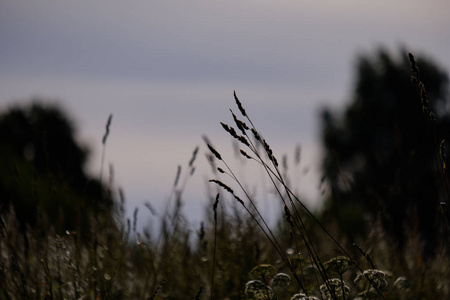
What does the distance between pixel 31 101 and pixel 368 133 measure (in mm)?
17243

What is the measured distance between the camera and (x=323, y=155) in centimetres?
2105

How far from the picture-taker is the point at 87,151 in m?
27.5

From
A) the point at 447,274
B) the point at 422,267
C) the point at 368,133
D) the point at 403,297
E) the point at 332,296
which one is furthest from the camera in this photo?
the point at 368,133

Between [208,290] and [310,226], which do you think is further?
[310,226]

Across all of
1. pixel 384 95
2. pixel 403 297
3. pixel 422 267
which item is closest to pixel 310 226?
pixel 422 267

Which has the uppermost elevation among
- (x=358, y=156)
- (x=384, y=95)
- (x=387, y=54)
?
(x=387, y=54)

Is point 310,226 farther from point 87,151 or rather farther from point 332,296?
point 87,151

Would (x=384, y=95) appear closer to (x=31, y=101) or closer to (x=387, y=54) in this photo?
(x=387, y=54)

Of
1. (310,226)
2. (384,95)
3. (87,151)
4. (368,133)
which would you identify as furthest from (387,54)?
(310,226)

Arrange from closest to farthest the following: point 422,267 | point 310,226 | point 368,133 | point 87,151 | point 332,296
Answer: point 332,296 < point 422,267 < point 310,226 < point 368,133 < point 87,151

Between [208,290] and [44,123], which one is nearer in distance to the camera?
[208,290]

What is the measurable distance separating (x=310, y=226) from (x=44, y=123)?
26.2 m

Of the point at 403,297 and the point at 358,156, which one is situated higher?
the point at 358,156

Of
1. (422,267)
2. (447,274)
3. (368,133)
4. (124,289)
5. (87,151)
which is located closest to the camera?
(124,289)
